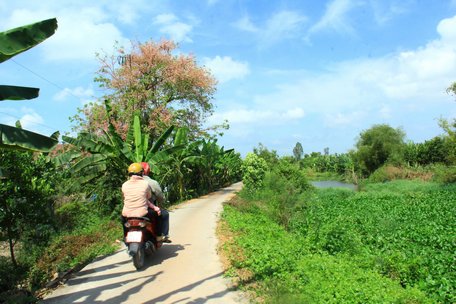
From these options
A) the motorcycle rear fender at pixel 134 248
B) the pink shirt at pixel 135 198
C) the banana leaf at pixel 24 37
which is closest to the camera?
the banana leaf at pixel 24 37

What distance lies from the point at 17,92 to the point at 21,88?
0.09m

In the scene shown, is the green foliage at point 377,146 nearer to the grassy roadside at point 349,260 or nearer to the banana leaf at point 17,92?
the grassy roadside at point 349,260

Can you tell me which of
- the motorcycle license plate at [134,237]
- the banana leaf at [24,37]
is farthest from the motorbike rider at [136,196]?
the banana leaf at [24,37]

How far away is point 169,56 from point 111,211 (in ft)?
33.6

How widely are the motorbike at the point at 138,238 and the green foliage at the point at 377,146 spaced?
140 feet

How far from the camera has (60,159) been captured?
13.1 meters

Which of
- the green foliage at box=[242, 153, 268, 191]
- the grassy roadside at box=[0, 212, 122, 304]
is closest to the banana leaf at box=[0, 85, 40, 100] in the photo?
the grassy roadside at box=[0, 212, 122, 304]

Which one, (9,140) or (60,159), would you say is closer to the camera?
(9,140)

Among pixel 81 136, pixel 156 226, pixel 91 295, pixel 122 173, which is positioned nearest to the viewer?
pixel 91 295

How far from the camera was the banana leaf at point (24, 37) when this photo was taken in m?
4.34

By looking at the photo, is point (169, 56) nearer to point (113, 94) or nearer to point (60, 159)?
point (113, 94)

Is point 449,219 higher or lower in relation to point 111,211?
lower

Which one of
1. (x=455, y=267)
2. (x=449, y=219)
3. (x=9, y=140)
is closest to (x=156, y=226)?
(x=9, y=140)

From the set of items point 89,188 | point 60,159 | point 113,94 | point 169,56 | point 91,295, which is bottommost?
point 91,295
